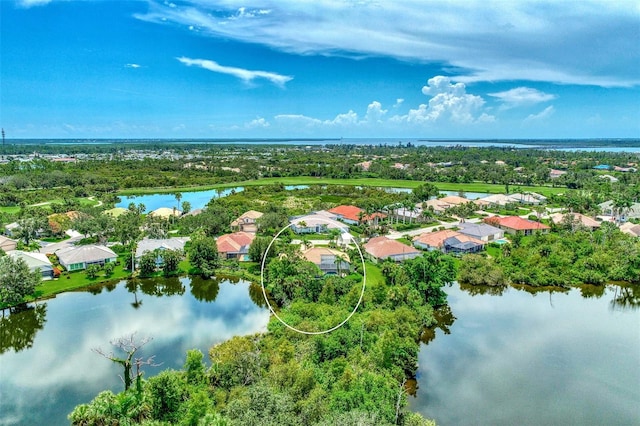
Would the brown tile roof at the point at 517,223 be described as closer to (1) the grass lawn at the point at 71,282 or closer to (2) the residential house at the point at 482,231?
(2) the residential house at the point at 482,231

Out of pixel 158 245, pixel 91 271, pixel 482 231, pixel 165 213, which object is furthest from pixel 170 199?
pixel 482 231

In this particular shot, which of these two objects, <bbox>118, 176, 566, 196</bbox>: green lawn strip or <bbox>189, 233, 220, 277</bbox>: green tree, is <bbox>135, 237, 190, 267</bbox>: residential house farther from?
<bbox>118, 176, 566, 196</bbox>: green lawn strip

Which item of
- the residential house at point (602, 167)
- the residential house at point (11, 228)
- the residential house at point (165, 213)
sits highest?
the residential house at point (602, 167)

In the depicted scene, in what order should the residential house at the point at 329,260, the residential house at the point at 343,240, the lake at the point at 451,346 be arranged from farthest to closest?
the residential house at the point at 343,240 < the residential house at the point at 329,260 < the lake at the point at 451,346

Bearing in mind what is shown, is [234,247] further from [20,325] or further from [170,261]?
[20,325]

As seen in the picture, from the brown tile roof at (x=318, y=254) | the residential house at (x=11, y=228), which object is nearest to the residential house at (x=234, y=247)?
the brown tile roof at (x=318, y=254)

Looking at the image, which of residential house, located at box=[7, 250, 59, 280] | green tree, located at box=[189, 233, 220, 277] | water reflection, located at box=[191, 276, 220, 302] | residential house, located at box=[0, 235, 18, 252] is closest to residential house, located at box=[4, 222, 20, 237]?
residential house, located at box=[0, 235, 18, 252]
